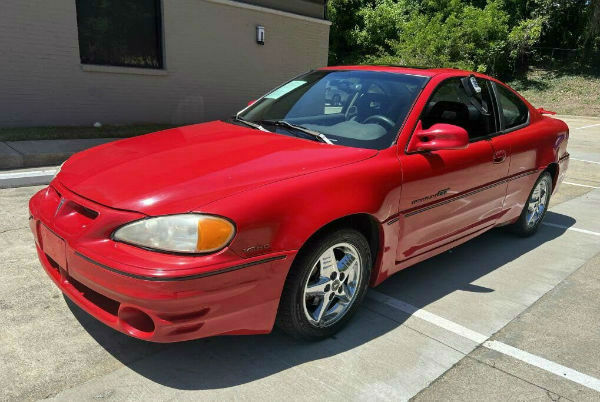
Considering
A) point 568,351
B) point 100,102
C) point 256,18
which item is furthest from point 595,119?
point 568,351

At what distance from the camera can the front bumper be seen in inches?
85.0

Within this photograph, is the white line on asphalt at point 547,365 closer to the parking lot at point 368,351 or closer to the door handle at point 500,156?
the parking lot at point 368,351

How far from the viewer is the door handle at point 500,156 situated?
12.7 ft

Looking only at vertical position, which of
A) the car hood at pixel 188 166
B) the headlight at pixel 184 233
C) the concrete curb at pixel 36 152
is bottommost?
the concrete curb at pixel 36 152

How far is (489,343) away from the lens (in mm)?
2998

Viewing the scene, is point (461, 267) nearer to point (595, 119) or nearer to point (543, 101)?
point (595, 119)

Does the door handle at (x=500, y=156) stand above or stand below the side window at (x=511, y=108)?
below

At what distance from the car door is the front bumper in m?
1.12

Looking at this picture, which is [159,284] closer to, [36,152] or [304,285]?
[304,285]

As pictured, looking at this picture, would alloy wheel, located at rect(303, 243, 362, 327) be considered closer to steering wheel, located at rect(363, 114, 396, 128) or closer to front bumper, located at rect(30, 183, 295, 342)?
front bumper, located at rect(30, 183, 295, 342)

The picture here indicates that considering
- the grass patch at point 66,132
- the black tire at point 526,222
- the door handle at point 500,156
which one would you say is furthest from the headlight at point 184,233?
the grass patch at point 66,132

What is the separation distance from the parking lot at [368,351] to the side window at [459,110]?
121cm

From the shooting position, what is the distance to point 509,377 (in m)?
2.66

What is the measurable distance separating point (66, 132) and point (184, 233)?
7285 millimetres
